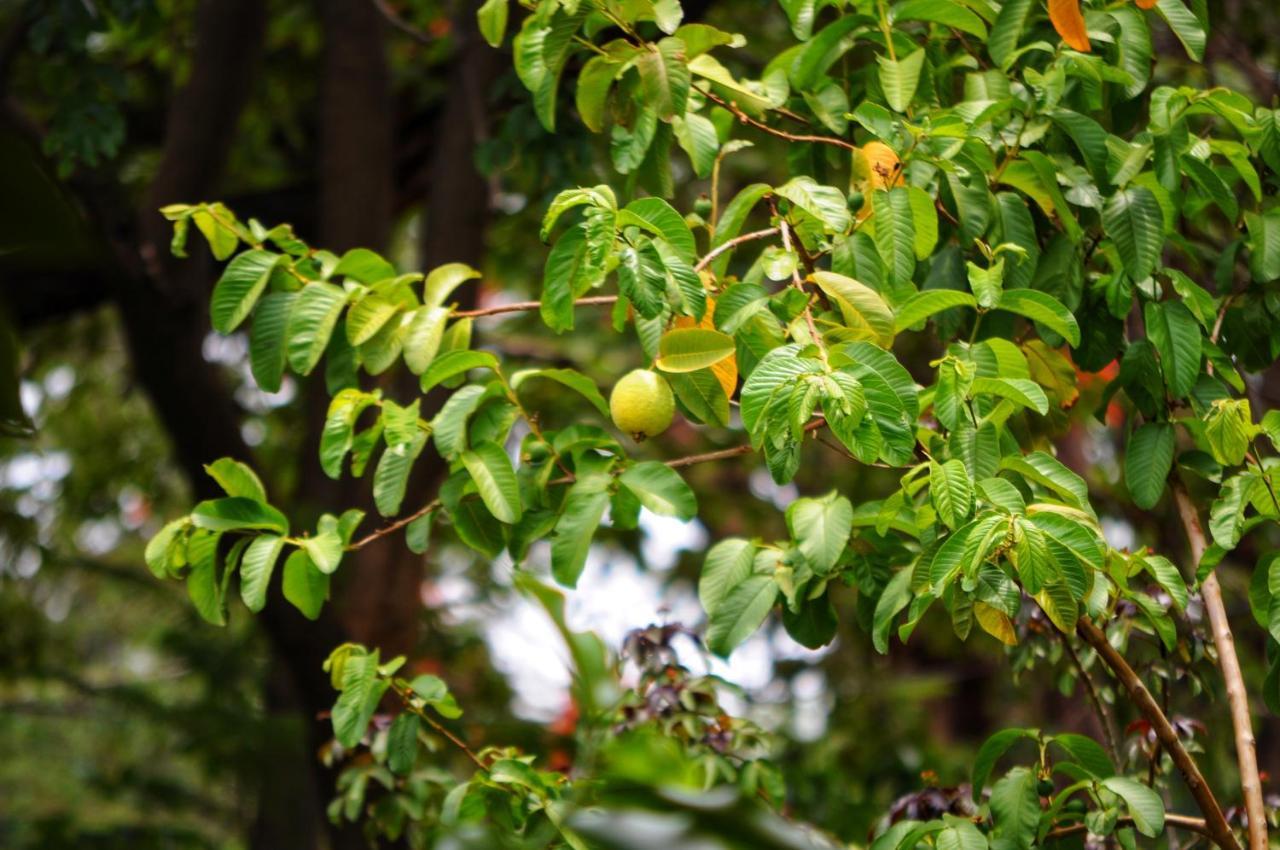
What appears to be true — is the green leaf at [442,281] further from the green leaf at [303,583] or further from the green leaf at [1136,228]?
the green leaf at [1136,228]

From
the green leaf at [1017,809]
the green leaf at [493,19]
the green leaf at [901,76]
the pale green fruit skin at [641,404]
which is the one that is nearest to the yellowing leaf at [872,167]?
the green leaf at [901,76]

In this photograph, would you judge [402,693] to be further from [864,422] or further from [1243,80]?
[1243,80]

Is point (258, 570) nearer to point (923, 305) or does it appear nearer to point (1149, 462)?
point (923, 305)

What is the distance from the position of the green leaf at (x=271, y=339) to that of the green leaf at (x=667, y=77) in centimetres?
52

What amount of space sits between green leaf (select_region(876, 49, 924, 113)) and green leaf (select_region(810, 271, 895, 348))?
0.36 m

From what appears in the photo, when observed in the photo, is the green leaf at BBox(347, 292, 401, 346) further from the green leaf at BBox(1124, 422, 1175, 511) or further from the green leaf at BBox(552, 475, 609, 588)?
the green leaf at BBox(1124, 422, 1175, 511)

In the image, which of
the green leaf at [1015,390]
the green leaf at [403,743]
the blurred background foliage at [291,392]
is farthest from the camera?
the blurred background foliage at [291,392]

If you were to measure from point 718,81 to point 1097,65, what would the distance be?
1.61 ft

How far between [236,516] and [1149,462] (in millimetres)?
1125

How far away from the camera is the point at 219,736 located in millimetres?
3641

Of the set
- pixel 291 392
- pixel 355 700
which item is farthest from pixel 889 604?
pixel 291 392

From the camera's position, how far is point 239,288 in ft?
5.73

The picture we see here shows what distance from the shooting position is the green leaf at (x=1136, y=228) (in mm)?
1646

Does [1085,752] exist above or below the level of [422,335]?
below
